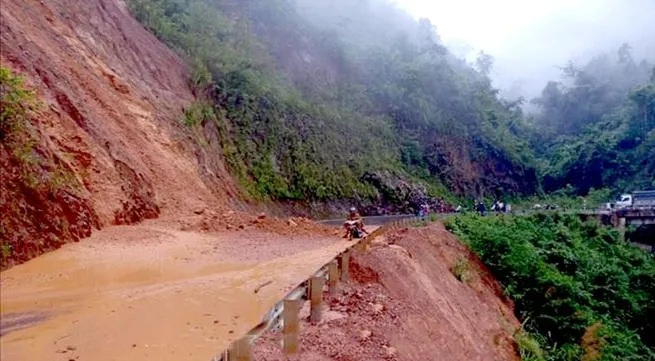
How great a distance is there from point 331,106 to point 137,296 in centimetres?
3837

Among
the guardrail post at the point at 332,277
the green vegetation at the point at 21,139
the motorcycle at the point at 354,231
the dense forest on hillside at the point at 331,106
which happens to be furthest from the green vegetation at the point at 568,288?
the green vegetation at the point at 21,139

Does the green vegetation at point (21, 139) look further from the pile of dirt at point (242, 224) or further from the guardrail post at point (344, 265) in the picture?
the guardrail post at point (344, 265)

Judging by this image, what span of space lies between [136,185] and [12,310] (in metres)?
9.88

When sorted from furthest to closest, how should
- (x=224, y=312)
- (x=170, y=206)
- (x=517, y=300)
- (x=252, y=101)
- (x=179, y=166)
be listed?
(x=252, y=101) < (x=179, y=166) < (x=517, y=300) < (x=170, y=206) < (x=224, y=312)

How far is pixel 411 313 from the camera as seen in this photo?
1180cm

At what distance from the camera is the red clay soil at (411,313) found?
27.6ft

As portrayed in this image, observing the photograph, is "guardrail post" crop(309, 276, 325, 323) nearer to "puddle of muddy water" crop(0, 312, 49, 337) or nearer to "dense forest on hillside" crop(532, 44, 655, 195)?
"puddle of muddy water" crop(0, 312, 49, 337)

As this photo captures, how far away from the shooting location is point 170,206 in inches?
779

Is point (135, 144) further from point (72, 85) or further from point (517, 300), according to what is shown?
point (517, 300)

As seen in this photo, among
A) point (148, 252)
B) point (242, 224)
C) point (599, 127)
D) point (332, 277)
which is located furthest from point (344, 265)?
point (599, 127)

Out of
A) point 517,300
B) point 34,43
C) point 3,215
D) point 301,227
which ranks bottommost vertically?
point 517,300

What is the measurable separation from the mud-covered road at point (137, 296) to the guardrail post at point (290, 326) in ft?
3.27

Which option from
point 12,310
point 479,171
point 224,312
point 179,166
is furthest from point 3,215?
point 479,171

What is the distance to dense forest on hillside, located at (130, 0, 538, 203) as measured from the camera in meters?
34.9
